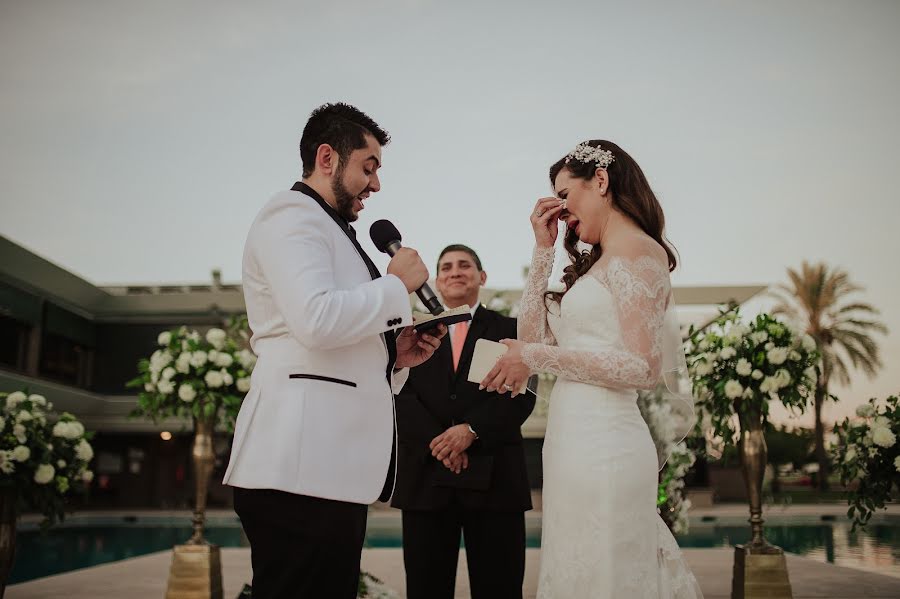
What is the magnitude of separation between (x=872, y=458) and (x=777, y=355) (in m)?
0.92

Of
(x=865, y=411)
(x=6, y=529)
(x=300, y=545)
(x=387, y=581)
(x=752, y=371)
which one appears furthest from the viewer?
(x=387, y=581)

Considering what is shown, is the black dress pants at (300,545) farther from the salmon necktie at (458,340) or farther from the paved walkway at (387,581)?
the paved walkway at (387,581)

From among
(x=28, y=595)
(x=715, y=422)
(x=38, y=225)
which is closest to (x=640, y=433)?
(x=715, y=422)

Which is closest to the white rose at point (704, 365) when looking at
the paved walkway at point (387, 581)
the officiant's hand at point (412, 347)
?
the paved walkway at point (387, 581)

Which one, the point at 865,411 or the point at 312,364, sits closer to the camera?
the point at 312,364

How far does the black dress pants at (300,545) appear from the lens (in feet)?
6.18

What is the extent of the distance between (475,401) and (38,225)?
17.4m

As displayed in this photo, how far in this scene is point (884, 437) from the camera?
482cm

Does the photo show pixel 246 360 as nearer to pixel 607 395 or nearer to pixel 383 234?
pixel 383 234

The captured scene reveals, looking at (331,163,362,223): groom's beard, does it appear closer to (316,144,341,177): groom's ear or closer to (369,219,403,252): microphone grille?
(316,144,341,177): groom's ear

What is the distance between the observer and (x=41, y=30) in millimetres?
12023

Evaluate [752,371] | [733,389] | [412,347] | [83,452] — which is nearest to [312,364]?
[412,347]

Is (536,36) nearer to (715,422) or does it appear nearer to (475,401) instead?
(715,422)

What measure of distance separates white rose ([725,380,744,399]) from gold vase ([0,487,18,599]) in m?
4.91
